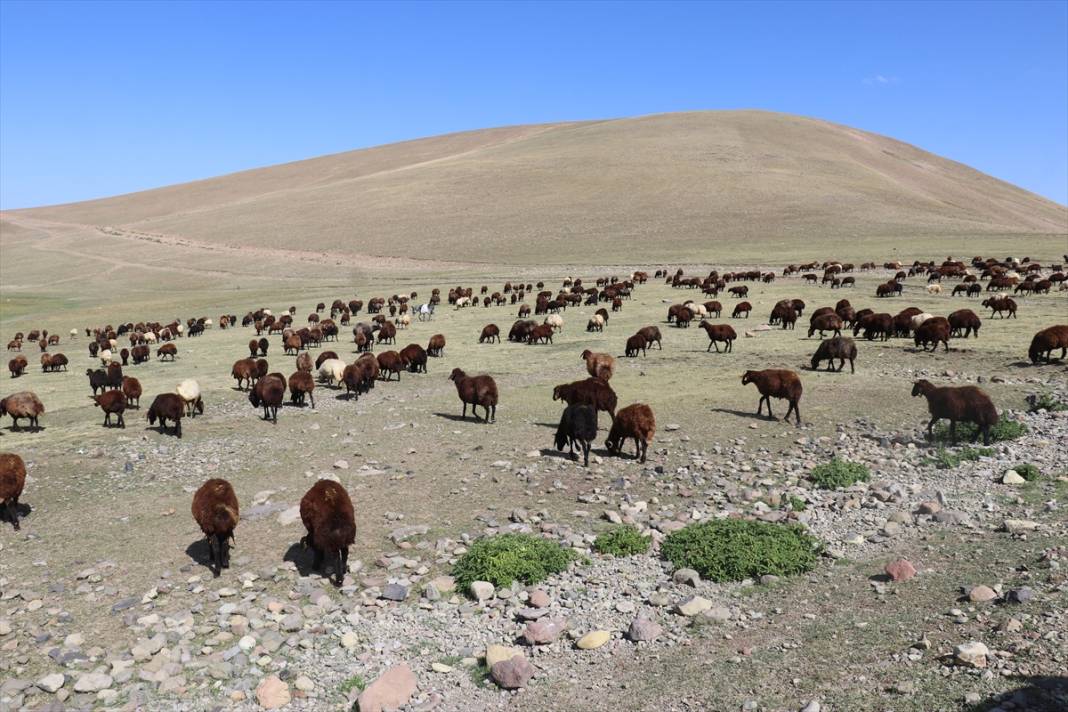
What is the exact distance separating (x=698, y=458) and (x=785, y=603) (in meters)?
4.98

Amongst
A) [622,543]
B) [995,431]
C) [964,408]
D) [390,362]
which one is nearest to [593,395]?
[622,543]

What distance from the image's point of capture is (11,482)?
10.3 metres

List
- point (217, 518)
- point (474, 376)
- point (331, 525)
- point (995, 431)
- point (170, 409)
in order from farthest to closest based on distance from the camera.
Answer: point (474, 376) → point (170, 409) → point (995, 431) → point (217, 518) → point (331, 525)

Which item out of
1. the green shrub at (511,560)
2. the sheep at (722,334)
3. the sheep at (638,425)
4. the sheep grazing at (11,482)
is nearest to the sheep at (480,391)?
the sheep at (638,425)

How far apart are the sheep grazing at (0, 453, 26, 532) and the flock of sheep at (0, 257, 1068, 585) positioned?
0.02 meters

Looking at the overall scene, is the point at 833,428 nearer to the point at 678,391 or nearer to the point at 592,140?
the point at 678,391

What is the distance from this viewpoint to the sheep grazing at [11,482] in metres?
10.2

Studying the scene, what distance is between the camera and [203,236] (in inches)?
3895

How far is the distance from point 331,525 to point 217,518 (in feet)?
4.87

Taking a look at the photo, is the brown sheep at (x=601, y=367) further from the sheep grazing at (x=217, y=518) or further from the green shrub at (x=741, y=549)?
the sheep grazing at (x=217, y=518)

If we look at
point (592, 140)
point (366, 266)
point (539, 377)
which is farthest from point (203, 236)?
point (539, 377)

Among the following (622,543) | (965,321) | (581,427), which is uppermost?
(965,321)

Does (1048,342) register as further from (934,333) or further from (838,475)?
(838,475)

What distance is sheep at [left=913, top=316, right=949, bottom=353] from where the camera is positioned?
21.3 metres
